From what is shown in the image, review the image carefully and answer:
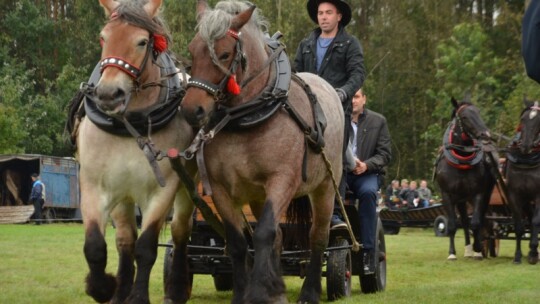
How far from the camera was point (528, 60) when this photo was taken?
3717 millimetres

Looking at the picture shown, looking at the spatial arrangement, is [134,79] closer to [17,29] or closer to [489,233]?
[489,233]

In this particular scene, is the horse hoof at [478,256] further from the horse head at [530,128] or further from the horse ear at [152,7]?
the horse ear at [152,7]

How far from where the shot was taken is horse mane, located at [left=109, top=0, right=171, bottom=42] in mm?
6840

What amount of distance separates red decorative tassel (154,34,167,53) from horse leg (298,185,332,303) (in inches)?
75.0

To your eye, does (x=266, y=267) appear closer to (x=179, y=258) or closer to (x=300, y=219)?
(x=179, y=258)

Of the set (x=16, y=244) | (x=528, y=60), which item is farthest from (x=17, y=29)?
(x=528, y=60)

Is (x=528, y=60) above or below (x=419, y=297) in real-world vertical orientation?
above

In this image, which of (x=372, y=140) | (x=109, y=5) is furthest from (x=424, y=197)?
(x=109, y=5)

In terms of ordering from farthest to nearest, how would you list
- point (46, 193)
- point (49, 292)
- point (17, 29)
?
point (17, 29)
point (46, 193)
point (49, 292)

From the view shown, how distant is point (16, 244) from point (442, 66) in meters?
29.1

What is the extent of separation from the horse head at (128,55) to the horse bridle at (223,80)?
0.42 meters

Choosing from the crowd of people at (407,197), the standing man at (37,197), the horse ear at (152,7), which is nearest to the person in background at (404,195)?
the crowd of people at (407,197)

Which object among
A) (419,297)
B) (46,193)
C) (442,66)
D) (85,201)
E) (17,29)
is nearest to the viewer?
(85,201)

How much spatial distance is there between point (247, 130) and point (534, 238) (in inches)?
360
